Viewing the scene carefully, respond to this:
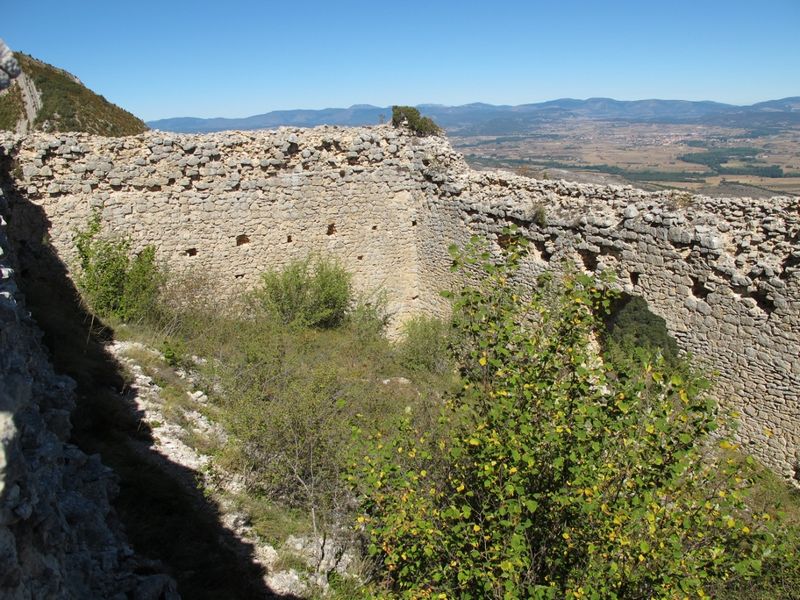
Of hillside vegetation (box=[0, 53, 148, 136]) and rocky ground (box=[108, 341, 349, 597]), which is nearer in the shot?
rocky ground (box=[108, 341, 349, 597])

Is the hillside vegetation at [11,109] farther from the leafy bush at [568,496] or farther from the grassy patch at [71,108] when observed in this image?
the leafy bush at [568,496]

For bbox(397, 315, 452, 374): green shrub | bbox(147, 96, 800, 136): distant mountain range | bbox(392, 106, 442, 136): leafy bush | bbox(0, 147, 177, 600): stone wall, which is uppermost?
bbox(147, 96, 800, 136): distant mountain range

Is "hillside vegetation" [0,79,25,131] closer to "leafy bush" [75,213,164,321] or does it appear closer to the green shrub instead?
"leafy bush" [75,213,164,321]

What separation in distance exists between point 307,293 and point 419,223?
2.63 metres

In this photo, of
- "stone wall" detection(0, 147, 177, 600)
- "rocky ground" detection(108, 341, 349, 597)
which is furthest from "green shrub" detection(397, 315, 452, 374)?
"stone wall" detection(0, 147, 177, 600)

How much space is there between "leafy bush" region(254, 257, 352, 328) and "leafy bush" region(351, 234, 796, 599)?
584 cm

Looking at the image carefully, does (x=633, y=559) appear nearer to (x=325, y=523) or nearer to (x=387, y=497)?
(x=387, y=497)

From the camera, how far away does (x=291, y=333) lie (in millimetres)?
9133

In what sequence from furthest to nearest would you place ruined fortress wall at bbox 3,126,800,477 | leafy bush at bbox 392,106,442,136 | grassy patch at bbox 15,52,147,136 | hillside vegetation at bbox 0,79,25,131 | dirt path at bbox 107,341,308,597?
grassy patch at bbox 15,52,147,136, hillside vegetation at bbox 0,79,25,131, leafy bush at bbox 392,106,442,136, ruined fortress wall at bbox 3,126,800,477, dirt path at bbox 107,341,308,597

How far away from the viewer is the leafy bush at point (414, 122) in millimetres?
11147

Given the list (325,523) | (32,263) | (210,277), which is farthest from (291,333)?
(325,523)

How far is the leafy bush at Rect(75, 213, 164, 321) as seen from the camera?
8.01m

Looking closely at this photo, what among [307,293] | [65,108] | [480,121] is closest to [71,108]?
[65,108]

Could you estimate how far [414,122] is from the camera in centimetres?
1145
